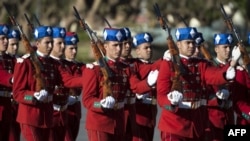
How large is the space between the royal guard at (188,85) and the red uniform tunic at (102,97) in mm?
522

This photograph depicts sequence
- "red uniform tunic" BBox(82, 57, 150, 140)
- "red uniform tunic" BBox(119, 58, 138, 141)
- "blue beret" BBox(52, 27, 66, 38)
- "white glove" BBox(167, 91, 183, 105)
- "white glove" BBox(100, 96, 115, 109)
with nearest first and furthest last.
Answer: "white glove" BBox(167, 91, 183, 105), "white glove" BBox(100, 96, 115, 109), "red uniform tunic" BBox(82, 57, 150, 140), "red uniform tunic" BBox(119, 58, 138, 141), "blue beret" BBox(52, 27, 66, 38)

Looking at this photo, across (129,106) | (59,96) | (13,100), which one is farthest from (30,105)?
(13,100)

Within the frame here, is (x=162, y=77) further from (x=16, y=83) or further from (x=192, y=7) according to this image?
(x=192, y=7)

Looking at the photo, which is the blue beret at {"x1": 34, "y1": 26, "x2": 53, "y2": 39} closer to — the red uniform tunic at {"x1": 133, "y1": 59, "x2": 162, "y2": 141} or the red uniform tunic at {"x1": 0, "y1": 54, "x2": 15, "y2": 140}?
the red uniform tunic at {"x1": 0, "y1": 54, "x2": 15, "y2": 140}

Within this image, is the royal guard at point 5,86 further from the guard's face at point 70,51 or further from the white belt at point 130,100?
the white belt at point 130,100

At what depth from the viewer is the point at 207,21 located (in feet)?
213

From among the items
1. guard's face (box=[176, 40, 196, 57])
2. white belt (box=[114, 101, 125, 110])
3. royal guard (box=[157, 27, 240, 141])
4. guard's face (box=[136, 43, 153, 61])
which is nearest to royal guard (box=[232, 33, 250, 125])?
royal guard (box=[157, 27, 240, 141])

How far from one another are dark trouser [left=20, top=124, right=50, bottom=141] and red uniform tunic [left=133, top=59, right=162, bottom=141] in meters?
2.00

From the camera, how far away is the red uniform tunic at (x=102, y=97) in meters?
13.7

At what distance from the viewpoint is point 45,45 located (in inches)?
572

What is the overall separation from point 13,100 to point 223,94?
2802 millimetres

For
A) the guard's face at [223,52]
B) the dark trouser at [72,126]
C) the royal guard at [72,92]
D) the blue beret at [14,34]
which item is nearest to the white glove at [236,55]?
the guard's face at [223,52]

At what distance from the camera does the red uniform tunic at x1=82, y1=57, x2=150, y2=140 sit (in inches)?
540

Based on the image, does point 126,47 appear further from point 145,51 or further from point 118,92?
point 145,51
